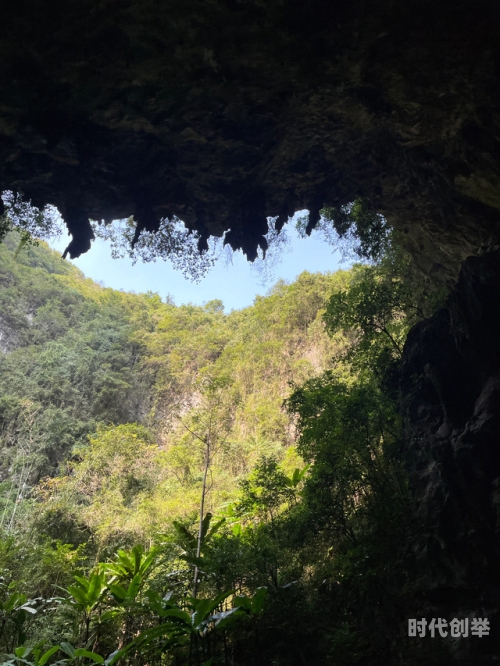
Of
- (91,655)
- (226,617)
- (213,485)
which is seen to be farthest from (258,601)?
(213,485)

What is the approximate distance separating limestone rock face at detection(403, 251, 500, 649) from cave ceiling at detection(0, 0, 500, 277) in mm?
1452

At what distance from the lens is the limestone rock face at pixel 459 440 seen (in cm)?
518

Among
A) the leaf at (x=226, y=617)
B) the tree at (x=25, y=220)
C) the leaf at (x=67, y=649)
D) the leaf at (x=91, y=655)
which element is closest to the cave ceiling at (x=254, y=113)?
the tree at (x=25, y=220)

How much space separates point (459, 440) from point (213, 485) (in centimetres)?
833

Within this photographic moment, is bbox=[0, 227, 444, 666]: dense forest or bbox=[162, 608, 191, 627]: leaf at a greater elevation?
bbox=[0, 227, 444, 666]: dense forest

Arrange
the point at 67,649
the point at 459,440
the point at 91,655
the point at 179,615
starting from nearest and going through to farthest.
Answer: the point at 179,615 < the point at 91,655 < the point at 67,649 < the point at 459,440

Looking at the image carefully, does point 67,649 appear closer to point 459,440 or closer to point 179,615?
point 179,615

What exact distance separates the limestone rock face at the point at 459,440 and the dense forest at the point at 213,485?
0.41 meters

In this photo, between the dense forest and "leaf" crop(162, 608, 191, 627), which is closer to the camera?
"leaf" crop(162, 608, 191, 627)

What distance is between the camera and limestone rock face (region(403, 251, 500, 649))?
518 centimetres

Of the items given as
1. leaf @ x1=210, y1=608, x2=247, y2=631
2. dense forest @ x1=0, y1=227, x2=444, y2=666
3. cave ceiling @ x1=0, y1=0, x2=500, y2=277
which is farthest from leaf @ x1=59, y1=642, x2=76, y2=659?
cave ceiling @ x1=0, y1=0, x2=500, y2=277

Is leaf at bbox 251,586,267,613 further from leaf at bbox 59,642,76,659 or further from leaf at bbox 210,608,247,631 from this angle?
leaf at bbox 59,642,76,659

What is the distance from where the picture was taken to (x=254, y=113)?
634cm

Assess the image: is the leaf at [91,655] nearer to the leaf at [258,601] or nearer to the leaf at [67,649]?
the leaf at [67,649]
